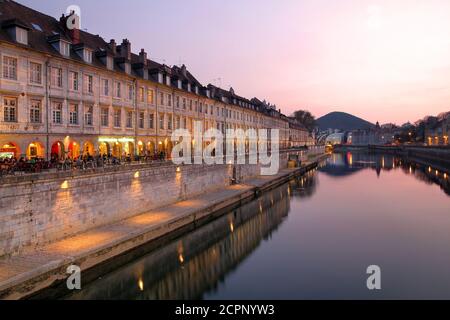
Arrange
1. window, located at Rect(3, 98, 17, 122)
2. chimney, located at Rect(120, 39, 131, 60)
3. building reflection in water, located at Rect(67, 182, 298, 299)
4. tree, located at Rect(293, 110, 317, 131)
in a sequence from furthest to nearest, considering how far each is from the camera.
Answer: tree, located at Rect(293, 110, 317, 131) < chimney, located at Rect(120, 39, 131, 60) < window, located at Rect(3, 98, 17, 122) < building reflection in water, located at Rect(67, 182, 298, 299)

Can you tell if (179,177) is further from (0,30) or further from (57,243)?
(0,30)

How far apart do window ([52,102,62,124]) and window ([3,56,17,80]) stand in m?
3.00

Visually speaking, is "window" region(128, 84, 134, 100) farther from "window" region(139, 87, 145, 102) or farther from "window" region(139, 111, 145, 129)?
"window" region(139, 111, 145, 129)

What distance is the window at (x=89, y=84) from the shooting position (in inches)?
940

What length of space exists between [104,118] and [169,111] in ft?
33.1

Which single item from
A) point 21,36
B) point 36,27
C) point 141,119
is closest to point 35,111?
point 21,36

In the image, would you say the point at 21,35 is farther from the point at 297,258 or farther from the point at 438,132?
the point at 438,132

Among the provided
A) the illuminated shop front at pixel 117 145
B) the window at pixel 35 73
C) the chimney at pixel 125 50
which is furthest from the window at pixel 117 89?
the window at pixel 35 73

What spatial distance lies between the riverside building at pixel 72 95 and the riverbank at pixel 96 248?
6923mm

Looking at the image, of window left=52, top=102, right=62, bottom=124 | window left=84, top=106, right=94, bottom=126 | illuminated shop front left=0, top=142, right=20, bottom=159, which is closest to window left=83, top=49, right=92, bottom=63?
window left=84, top=106, right=94, bottom=126

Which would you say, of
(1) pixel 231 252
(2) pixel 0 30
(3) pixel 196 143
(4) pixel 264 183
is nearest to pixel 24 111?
(2) pixel 0 30

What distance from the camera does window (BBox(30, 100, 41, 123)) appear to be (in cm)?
1996

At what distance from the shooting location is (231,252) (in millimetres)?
20156

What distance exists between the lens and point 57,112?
2183 centimetres
